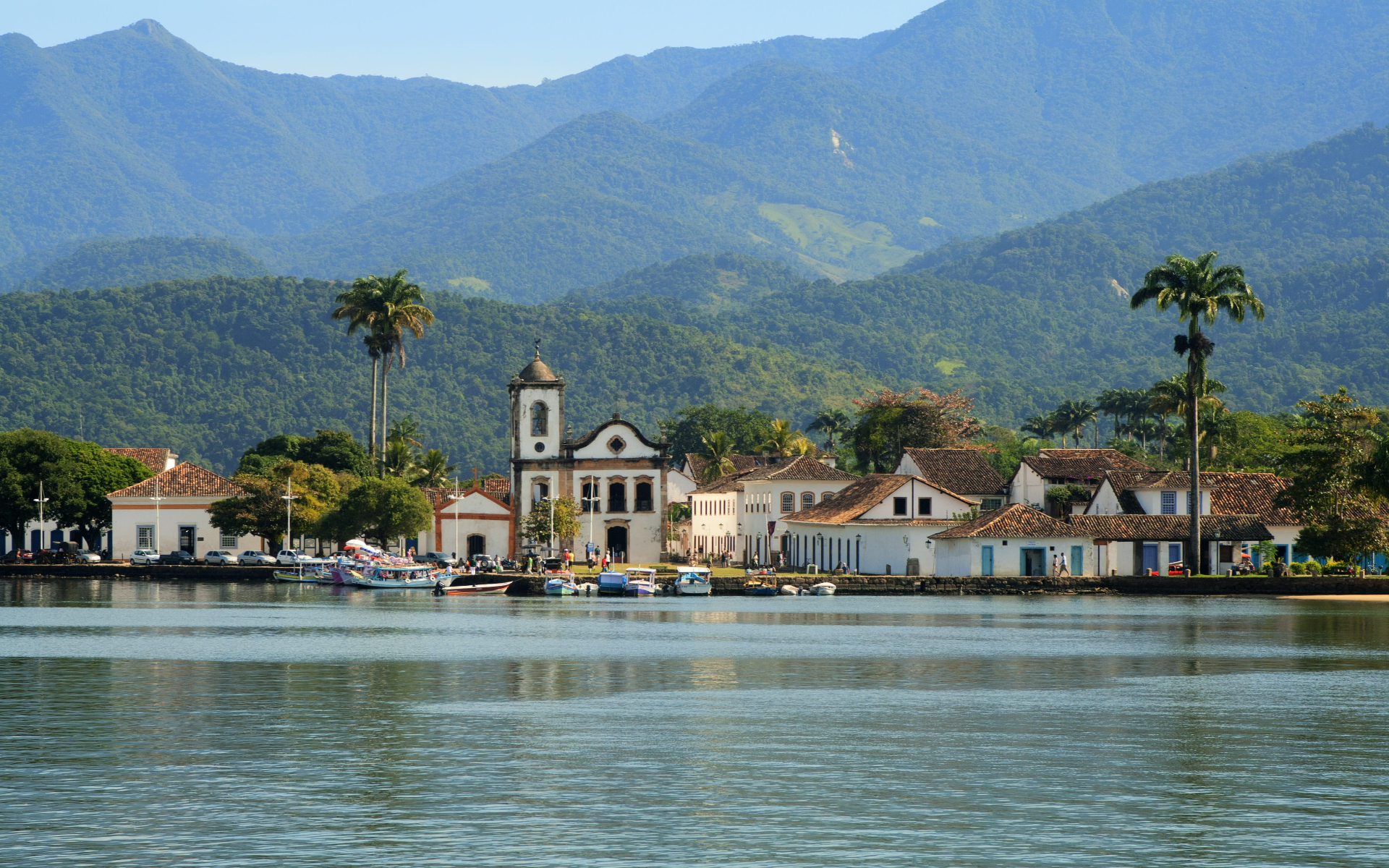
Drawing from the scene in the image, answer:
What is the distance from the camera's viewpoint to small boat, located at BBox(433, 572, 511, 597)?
95.9m

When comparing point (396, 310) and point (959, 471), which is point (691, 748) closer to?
point (959, 471)

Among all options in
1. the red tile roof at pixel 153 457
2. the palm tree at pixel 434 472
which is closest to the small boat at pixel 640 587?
the palm tree at pixel 434 472

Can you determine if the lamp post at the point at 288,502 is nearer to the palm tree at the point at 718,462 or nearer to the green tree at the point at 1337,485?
the palm tree at the point at 718,462

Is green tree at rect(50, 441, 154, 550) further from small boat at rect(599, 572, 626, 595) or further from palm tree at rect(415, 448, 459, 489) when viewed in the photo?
small boat at rect(599, 572, 626, 595)

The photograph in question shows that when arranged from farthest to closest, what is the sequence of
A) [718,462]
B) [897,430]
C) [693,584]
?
[718,462] < [897,430] < [693,584]

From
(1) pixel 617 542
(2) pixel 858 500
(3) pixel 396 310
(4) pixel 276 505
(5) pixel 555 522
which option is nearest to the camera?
(2) pixel 858 500

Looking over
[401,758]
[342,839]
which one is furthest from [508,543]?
[342,839]

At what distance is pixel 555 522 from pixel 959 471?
2697 centimetres

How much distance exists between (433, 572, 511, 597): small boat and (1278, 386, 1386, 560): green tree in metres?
44.9

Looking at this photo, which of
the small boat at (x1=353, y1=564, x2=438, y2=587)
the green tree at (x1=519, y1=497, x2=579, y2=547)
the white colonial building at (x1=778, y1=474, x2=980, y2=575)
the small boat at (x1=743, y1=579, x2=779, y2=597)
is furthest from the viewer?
the green tree at (x1=519, y1=497, x2=579, y2=547)

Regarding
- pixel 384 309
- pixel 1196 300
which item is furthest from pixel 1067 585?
pixel 384 309

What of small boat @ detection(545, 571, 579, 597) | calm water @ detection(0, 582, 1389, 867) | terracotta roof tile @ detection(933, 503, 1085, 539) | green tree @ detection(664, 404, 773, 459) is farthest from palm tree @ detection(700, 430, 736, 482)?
calm water @ detection(0, 582, 1389, 867)

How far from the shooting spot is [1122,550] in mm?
91312

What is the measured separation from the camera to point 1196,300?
8662 centimetres
